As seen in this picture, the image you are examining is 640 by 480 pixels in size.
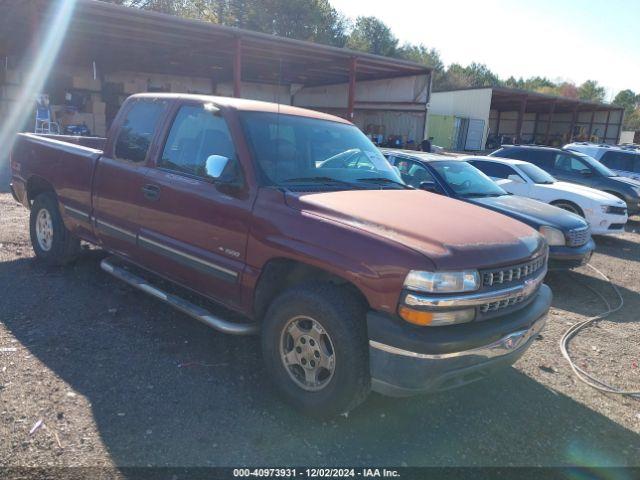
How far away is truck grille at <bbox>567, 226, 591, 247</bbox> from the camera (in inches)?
256

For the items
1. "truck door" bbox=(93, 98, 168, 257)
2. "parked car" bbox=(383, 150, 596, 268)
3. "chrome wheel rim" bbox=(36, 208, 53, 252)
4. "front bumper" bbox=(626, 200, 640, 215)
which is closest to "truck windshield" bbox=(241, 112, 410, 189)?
"truck door" bbox=(93, 98, 168, 257)

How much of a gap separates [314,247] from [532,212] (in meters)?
4.89

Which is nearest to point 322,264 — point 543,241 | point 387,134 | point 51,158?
point 543,241

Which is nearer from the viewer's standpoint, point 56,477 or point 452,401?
point 56,477

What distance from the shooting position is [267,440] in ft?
9.82

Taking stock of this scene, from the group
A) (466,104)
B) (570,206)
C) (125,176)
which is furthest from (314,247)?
(466,104)

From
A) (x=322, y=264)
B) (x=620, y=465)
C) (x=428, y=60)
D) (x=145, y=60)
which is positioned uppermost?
(x=428, y=60)

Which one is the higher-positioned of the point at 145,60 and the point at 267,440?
the point at 145,60

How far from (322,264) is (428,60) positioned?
80667 millimetres

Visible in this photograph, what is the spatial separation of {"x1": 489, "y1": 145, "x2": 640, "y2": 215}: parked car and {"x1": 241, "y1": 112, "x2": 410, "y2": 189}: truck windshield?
29.0ft

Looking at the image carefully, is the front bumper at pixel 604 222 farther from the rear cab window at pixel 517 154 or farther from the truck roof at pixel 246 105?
the truck roof at pixel 246 105

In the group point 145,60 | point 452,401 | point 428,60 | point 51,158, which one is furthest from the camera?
point 428,60

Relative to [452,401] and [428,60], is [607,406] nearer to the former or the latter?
[452,401]

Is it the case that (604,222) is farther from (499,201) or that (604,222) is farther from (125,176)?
(125,176)
